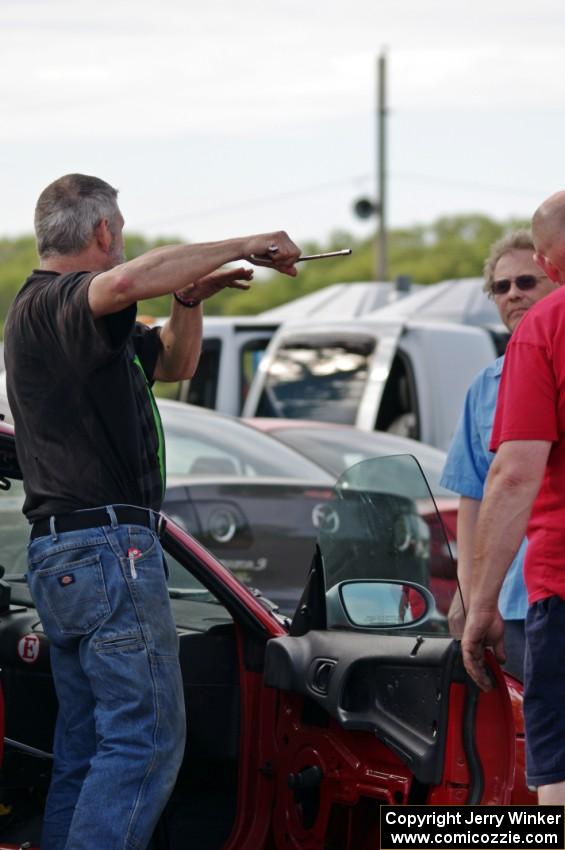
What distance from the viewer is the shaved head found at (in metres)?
3.29

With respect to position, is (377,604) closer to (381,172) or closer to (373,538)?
(373,538)

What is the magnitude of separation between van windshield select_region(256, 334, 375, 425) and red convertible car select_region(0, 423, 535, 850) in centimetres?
725

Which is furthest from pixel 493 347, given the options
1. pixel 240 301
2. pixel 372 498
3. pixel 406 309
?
pixel 240 301

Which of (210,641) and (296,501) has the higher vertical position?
(210,641)

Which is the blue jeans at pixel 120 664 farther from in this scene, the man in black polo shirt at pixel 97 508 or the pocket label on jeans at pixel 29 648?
the pocket label on jeans at pixel 29 648

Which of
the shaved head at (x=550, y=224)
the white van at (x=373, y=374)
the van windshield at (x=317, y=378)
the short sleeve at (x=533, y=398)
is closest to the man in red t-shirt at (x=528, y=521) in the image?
the short sleeve at (x=533, y=398)

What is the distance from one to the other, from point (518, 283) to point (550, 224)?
43.9 inches

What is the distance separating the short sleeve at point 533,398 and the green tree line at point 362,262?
231 feet

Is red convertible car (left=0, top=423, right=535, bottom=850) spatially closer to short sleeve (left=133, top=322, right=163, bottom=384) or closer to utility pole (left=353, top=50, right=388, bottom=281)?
short sleeve (left=133, top=322, right=163, bottom=384)

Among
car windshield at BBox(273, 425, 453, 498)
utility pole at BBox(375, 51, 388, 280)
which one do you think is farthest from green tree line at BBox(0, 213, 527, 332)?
car windshield at BBox(273, 425, 453, 498)

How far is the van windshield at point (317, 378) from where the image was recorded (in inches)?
454

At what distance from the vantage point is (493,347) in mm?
12234

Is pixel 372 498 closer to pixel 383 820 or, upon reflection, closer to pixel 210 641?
pixel 210 641

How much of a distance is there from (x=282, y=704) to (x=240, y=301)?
80.0 metres
